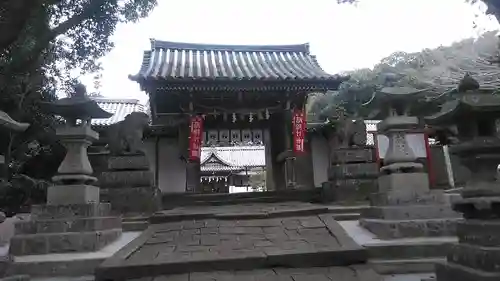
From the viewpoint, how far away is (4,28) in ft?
14.6

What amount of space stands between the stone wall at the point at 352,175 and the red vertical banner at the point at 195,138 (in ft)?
13.1

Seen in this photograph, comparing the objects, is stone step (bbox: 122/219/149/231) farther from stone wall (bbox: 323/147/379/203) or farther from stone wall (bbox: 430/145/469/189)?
stone wall (bbox: 430/145/469/189)

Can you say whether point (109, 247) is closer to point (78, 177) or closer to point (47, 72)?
point (78, 177)

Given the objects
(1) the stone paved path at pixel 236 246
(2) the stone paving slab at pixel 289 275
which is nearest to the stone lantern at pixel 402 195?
(1) the stone paved path at pixel 236 246

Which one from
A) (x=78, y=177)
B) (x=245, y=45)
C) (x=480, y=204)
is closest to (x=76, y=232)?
(x=78, y=177)

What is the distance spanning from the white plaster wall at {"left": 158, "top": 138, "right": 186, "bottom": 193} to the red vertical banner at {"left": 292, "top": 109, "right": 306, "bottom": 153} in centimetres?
416

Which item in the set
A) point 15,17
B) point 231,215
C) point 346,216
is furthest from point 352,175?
point 15,17

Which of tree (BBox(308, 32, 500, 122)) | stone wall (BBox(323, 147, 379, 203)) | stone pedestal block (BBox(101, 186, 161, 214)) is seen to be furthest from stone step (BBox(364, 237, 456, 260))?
stone pedestal block (BBox(101, 186, 161, 214))

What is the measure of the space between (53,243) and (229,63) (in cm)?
923

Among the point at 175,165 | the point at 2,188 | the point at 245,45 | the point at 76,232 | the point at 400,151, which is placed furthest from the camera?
the point at 245,45

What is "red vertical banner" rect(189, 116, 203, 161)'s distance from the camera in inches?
425

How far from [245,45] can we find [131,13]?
5.58 metres

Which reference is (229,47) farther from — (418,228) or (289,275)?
(289,275)

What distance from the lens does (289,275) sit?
4.15 m
